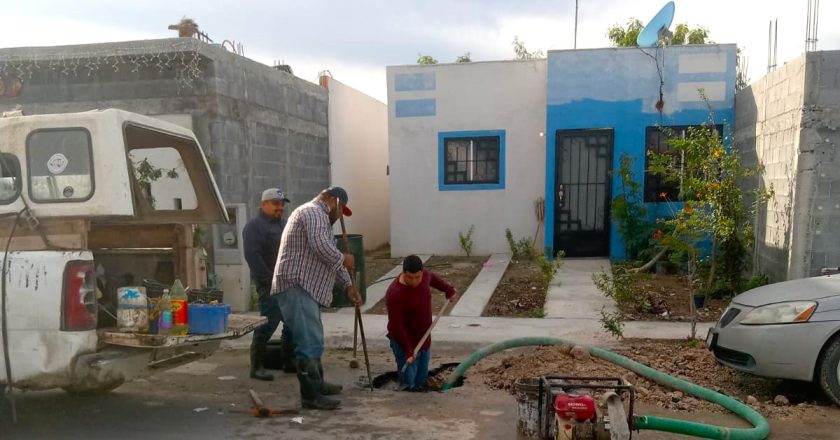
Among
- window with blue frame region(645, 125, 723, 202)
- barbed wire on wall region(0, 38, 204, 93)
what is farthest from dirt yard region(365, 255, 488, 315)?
Result: barbed wire on wall region(0, 38, 204, 93)

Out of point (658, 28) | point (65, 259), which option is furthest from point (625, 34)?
point (65, 259)

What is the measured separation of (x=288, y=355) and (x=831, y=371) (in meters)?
4.40

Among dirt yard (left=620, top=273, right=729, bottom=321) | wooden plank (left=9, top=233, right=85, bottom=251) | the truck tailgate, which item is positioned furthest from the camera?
dirt yard (left=620, top=273, right=729, bottom=321)

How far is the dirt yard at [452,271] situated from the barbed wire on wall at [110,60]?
404 centimetres

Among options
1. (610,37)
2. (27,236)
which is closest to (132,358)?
(27,236)

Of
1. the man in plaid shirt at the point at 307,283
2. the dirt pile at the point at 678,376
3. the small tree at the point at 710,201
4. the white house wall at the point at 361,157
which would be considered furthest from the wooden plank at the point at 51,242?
the white house wall at the point at 361,157

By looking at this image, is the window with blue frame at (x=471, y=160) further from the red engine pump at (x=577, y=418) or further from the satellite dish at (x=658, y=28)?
the red engine pump at (x=577, y=418)

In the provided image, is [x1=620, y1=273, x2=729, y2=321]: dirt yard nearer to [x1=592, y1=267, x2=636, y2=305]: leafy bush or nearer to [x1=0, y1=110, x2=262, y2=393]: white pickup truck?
[x1=592, y1=267, x2=636, y2=305]: leafy bush

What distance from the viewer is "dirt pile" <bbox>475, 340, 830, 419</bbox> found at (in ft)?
15.0

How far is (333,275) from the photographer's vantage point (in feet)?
15.5

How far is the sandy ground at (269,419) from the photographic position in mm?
4133

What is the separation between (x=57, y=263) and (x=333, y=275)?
1867 millimetres

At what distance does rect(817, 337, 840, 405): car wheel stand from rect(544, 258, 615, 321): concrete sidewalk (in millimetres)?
2941

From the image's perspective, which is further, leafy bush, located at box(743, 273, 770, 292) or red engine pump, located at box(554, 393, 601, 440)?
leafy bush, located at box(743, 273, 770, 292)
